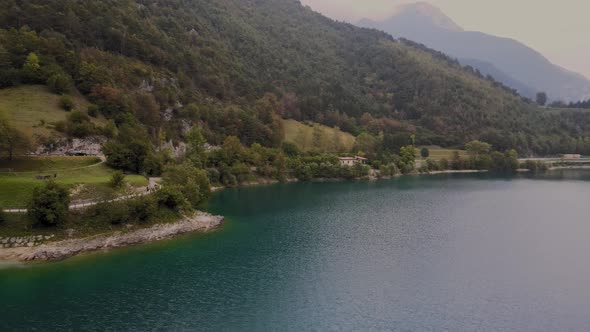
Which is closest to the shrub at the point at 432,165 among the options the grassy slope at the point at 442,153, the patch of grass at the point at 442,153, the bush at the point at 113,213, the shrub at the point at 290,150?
the patch of grass at the point at 442,153

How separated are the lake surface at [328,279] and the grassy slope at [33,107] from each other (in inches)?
1207

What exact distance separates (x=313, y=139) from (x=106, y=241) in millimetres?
99148

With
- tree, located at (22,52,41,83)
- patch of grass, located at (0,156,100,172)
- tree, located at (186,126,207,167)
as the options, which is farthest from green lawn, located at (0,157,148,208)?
tree, located at (186,126,207,167)

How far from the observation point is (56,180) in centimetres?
5525

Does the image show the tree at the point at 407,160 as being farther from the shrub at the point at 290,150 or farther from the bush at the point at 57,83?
the bush at the point at 57,83

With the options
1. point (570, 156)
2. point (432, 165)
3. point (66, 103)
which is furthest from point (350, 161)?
point (570, 156)

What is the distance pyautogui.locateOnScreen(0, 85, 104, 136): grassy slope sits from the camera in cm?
7019

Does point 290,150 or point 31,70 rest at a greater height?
point 31,70

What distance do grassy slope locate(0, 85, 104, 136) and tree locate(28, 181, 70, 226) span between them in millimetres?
23989

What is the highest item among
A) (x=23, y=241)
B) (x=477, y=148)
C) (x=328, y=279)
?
(x=477, y=148)

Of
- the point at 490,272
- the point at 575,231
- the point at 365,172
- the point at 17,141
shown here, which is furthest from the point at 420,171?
the point at 17,141

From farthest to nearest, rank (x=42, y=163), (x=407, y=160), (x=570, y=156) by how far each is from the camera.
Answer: (x=570, y=156) < (x=407, y=160) < (x=42, y=163)

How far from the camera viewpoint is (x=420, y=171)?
145875mm

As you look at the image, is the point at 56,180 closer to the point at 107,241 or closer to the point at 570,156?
the point at 107,241
